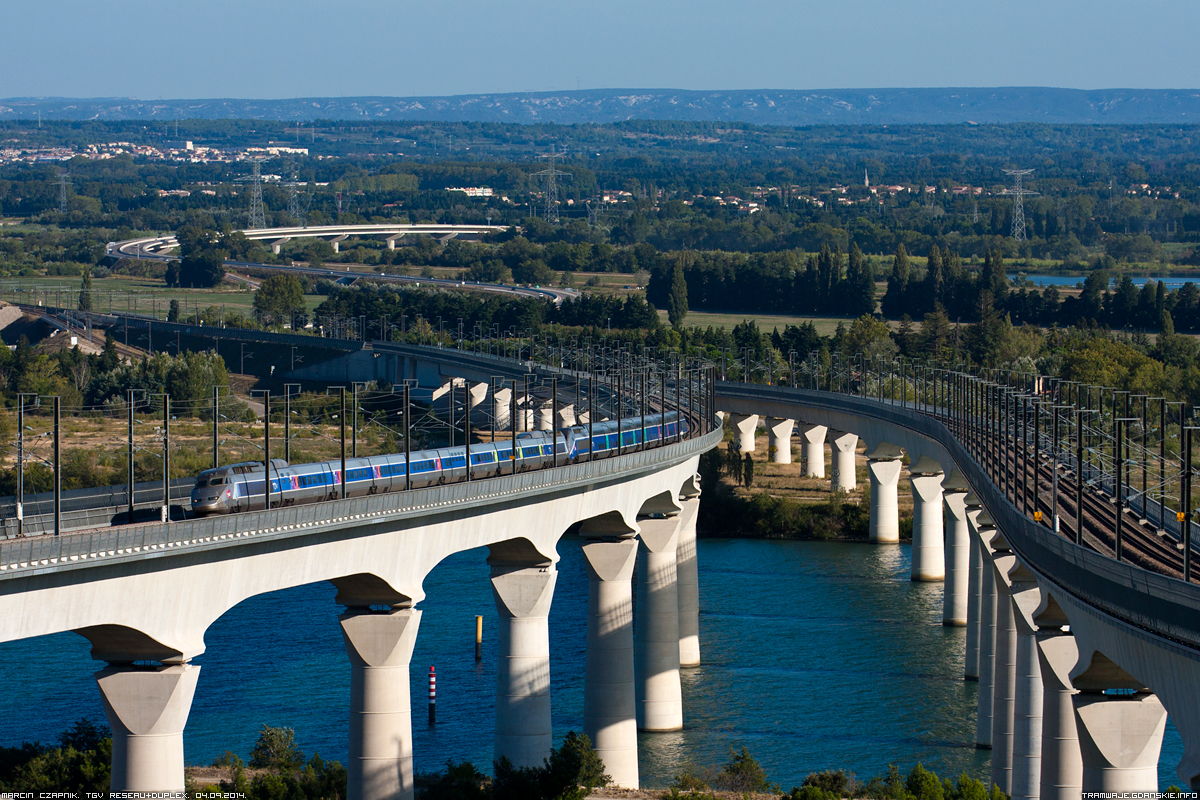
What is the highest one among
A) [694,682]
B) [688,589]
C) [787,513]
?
[688,589]

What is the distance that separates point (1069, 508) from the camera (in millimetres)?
62719

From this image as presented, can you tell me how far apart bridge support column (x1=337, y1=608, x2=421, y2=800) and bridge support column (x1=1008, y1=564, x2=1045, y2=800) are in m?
19.6

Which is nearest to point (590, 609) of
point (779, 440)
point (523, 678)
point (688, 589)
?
point (523, 678)

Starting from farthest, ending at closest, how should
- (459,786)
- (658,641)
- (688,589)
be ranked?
(688,589) < (658,641) < (459,786)

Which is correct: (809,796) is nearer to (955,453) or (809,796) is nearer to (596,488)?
(596,488)

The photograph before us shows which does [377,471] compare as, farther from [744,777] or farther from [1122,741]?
[1122,741]

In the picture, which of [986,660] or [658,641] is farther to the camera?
[658,641]

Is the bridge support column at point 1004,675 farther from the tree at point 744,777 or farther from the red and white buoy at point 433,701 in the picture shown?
the red and white buoy at point 433,701

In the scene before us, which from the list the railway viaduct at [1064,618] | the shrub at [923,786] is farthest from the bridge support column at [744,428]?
the shrub at [923,786]

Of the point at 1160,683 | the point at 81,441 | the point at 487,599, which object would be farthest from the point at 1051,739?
the point at 81,441

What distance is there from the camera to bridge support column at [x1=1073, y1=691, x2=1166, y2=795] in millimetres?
41844

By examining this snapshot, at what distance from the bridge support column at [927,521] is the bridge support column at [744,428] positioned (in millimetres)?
43429

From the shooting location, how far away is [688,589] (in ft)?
265

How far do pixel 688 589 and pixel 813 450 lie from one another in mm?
61090
